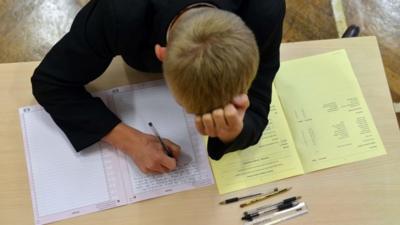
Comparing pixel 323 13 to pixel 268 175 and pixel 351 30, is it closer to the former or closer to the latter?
pixel 351 30

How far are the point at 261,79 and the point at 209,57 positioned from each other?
367 mm

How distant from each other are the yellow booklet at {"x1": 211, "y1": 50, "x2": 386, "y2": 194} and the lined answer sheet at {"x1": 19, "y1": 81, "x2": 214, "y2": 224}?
3.4 inches

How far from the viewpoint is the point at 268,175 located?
97 centimetres

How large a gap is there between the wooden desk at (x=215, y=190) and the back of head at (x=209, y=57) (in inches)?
14.1

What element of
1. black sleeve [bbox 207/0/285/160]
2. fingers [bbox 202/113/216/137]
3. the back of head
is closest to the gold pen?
black sleeve [bbox 207/0/285/160]

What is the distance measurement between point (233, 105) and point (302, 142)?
38 cm

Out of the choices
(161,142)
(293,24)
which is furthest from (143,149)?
(293,24)

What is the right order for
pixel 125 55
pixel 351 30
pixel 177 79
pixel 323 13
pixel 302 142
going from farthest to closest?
1. pixel 323 13
2. pixel 351 30
3. pixel 302 142
4. pixel 125 55
5. pixel 177 79

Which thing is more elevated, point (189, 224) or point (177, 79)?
point (177, 79)

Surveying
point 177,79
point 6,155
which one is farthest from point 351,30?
point 6,155

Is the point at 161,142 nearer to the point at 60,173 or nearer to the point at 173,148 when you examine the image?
the point at 173,148

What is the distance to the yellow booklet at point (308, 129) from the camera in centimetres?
97

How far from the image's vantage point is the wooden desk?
90 centimetres

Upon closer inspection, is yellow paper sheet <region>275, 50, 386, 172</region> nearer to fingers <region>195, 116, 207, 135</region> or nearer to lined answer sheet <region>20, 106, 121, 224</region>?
fingers <region>195, 116, 207, 135</region>
